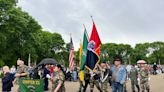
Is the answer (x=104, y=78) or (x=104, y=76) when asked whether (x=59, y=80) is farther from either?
(x=104, y=76)

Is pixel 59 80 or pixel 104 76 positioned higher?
pixel 104 76

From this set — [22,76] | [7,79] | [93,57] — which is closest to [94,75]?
[93,57]

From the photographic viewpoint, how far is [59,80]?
9906mm

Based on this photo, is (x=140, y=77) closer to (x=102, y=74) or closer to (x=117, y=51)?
(x=102, y=74)

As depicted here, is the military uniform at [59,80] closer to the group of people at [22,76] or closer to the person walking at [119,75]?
the group of people at [22,76]

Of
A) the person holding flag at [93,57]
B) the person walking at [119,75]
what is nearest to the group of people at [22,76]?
the person walking at [119,75]

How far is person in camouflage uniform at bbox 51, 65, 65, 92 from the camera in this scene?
9817 mm

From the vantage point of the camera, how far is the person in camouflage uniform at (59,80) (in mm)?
9817

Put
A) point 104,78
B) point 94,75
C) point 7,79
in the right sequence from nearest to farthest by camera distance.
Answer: point 7,79, point 94,75, point 104,78

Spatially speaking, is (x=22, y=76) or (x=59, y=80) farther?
(x=22, y=76)

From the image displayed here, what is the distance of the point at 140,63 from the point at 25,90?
8.69 meters

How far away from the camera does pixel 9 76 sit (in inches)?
506

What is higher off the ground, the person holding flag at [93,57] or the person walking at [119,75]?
the person holding flag at [93,57]

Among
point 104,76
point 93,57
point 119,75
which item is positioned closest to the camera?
point 119,75
